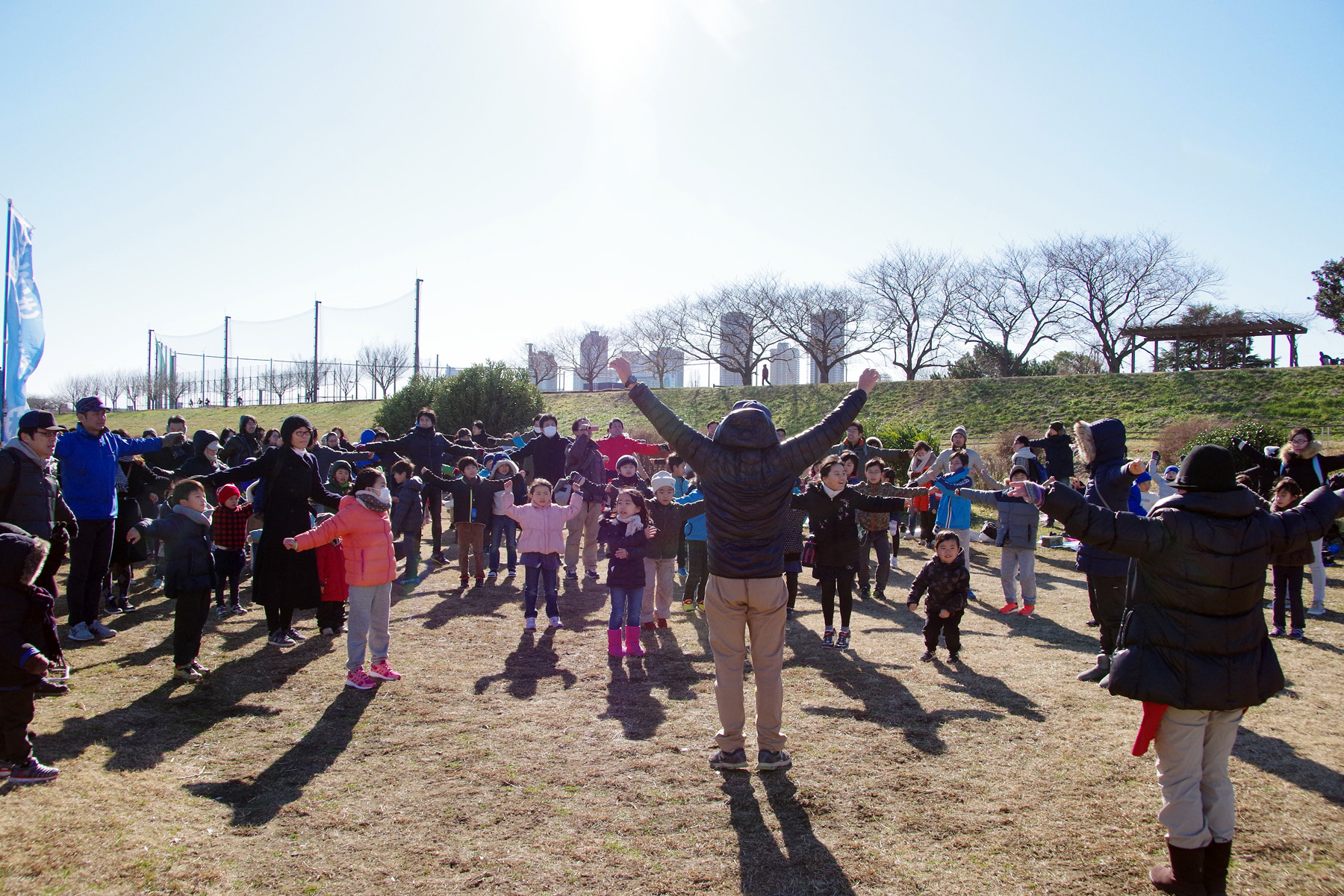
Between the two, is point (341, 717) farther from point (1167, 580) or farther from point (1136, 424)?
point (1136, 424)

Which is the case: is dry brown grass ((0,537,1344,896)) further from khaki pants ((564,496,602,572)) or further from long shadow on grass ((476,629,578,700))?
khaki pants ((564,496,602,572))

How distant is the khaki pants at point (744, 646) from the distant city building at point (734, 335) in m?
46.4

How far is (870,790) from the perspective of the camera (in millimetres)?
4191

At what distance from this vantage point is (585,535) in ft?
36.6

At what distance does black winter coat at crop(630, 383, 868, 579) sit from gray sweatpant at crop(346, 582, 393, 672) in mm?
2822

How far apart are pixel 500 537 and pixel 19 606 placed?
23.0 ft

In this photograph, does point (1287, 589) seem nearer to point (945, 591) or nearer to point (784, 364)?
point (945, 591)

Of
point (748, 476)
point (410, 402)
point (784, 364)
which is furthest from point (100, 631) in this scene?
point (784, 364)

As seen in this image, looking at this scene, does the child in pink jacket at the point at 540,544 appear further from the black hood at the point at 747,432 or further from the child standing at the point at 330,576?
the black hood at the point at 747,432

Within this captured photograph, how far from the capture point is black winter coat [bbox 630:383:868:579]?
4.29 metres

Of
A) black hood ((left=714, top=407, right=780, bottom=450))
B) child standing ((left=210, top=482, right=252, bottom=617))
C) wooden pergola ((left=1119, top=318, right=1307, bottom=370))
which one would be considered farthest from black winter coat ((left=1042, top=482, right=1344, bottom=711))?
wooden pergola ((left=1119, top=318, right=1307, bottom=370))

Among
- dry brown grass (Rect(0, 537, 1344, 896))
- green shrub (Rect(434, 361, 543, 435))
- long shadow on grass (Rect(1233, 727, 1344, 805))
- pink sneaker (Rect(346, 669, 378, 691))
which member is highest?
green shrub (Rect(434, 361, 543, 435))

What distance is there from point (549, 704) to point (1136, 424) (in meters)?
28.8

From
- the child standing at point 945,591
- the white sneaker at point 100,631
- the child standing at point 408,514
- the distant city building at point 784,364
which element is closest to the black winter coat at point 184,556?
the white sneaker at point 100,631
